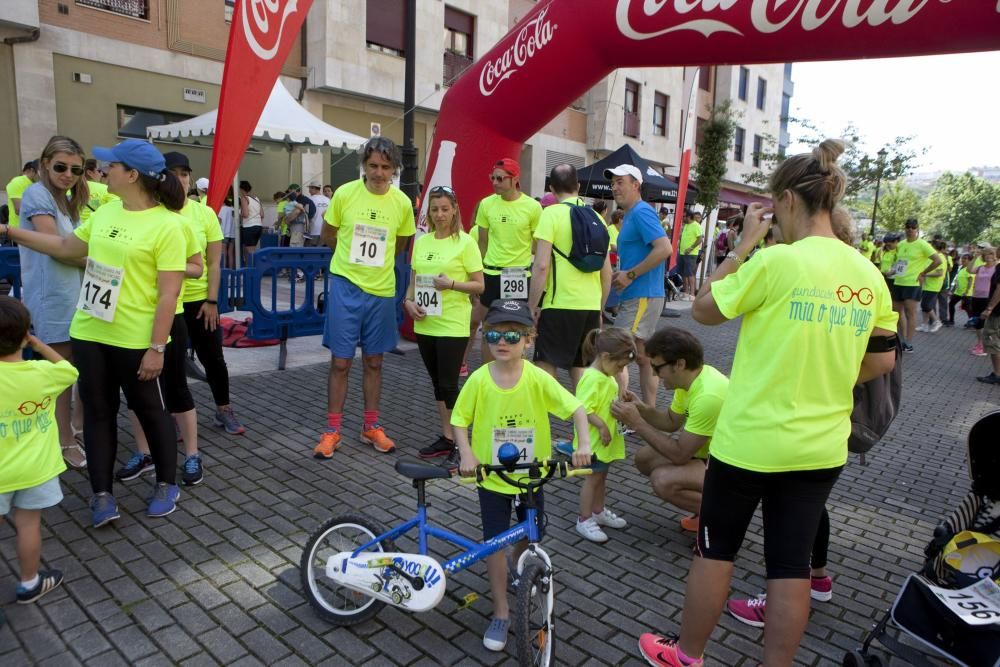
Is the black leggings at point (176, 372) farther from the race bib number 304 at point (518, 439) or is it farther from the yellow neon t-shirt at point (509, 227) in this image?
the yellow neon t-shirt at point (509, 227)

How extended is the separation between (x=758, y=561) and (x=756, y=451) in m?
1.69

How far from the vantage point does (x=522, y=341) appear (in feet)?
9.33

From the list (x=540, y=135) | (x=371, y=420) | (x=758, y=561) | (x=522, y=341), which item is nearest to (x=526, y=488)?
(x=522, y=341)

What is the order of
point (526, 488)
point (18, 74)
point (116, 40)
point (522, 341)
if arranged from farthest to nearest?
point (116, 40) → point (18, 74) → point (522, 341) → point (526, 488)

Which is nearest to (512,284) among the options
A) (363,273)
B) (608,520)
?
(363,273)

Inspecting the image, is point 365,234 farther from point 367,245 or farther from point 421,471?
point 421,471

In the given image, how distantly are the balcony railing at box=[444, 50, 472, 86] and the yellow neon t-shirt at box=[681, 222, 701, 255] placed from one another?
959 centimetres

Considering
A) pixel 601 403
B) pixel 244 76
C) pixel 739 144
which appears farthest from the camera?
pixel 739 144

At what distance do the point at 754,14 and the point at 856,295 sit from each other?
3738mm

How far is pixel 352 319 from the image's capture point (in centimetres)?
467

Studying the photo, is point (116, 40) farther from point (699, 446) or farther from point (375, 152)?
point (699, 446)

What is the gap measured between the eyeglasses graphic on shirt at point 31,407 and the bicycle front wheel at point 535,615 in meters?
2.09

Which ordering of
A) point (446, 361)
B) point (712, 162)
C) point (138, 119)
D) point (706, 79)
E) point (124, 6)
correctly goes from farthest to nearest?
point (706, 79) → point (712, 162) → point (124, 6) → point (138, 119) → point (446, 361)

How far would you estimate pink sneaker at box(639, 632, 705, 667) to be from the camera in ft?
8.46
